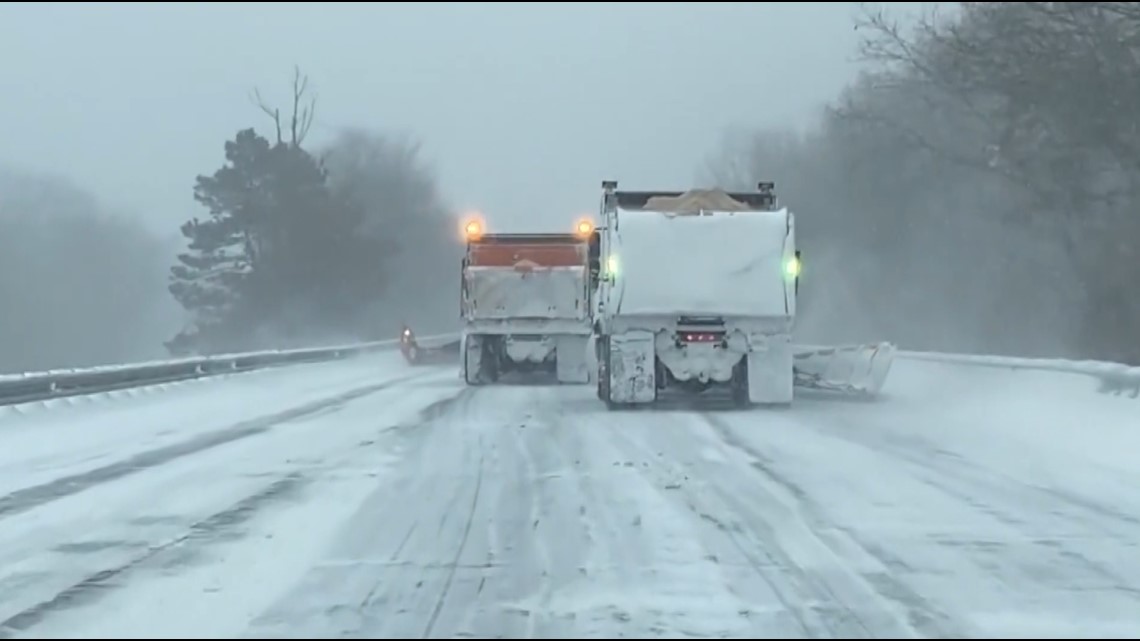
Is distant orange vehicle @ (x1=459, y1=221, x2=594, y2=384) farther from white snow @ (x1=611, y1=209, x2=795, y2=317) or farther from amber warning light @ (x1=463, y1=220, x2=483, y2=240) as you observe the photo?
white snow @ (x1=611, y1=209, x2=795, y2=317)

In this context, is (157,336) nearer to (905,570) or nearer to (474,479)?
Answer: (474,479)

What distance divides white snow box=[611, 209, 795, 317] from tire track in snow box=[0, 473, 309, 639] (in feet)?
29.0

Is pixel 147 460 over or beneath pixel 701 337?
beneath

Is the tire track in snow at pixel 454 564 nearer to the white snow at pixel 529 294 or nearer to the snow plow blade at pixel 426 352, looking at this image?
the white snow at pixel 529 294

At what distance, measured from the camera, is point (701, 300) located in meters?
22.8

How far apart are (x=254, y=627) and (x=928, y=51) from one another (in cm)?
3638

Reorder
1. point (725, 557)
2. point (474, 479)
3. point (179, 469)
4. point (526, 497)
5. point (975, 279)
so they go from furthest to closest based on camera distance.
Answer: point (975, 279) < point (179, 469) < point (474, 479) < point (526, 497) < point (725, 557)

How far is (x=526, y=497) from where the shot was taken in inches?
514

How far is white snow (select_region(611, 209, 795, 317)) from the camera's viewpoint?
74.7 feet

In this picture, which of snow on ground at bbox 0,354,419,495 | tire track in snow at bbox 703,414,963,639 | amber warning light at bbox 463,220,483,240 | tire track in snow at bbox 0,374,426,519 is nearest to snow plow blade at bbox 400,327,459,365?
snow on ground at bbox 0,354,419,495

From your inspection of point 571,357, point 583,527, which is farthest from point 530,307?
point 583,527

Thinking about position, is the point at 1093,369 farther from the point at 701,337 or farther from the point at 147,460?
the point at 147,460

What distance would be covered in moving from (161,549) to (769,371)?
13819 millimetres

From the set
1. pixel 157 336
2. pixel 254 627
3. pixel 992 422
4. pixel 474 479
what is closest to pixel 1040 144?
pixel 992 422
